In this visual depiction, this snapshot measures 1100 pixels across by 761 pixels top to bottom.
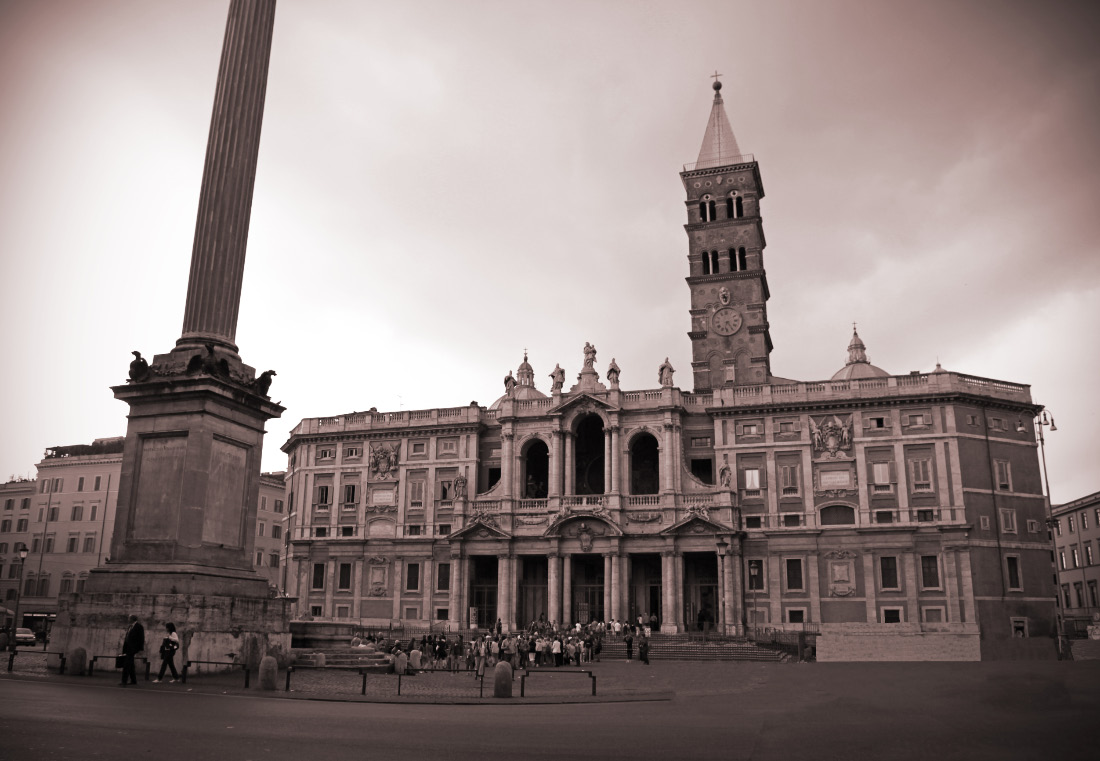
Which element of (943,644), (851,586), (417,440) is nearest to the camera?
(943,644)

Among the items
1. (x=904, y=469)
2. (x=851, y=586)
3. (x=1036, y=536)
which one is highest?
(x=904, y=469)

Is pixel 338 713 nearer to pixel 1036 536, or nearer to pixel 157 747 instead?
pixel 157 747

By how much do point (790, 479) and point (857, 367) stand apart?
39.2 ft

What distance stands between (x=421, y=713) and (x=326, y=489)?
2070 inches

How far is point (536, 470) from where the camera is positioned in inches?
2576

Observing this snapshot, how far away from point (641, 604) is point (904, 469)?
63.0 ft

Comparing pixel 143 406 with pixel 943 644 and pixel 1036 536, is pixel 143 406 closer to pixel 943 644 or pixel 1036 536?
pixel 943 644

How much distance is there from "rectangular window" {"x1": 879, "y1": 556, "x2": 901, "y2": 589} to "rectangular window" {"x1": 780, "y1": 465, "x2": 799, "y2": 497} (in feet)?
21.9

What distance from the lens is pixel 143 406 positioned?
20.3 m

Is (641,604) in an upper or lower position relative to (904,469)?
lower

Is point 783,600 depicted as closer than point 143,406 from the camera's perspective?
No

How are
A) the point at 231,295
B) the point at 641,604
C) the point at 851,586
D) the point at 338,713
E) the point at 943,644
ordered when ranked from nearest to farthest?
the point at 338,713
the point at 231,295
the point at 943,644
the point at 851,586
the point at 641,604

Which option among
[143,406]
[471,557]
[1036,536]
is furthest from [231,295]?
[1036,536]

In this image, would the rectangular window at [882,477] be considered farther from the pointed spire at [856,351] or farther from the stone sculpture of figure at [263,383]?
the stone sculpture of figure at [263,383]
